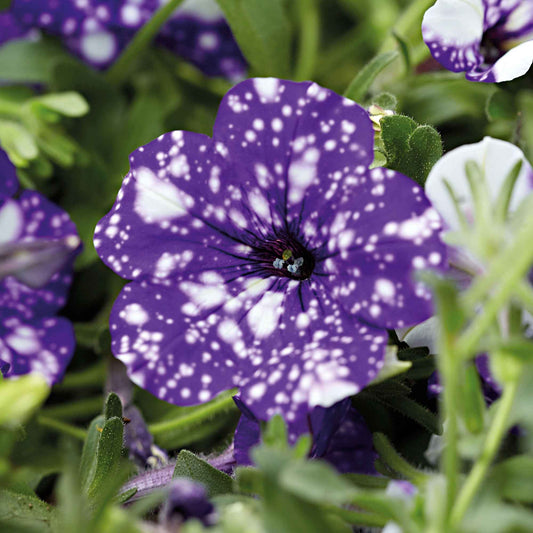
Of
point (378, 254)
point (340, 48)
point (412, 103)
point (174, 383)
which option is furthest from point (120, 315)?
point (340, 48)

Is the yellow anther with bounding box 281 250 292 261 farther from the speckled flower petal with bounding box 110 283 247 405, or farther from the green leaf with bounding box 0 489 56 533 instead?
the green leaf with bounding box 0 489 56 533

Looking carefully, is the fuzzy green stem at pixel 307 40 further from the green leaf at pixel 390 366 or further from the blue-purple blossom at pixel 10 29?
the green leaf at pixel 390 366

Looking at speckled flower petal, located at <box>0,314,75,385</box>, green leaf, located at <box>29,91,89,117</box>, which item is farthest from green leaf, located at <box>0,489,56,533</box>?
green leaf, located at <box>29,91,89,117</box>

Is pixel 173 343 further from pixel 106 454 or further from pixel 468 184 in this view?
pixel 468 184

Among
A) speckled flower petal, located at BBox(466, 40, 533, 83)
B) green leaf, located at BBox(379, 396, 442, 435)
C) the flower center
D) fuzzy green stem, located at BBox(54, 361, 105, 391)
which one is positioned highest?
speckled flower petal, located at BBox(466, 40, 533, 83)

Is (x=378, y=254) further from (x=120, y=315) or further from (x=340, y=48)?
(x=340, y=48)

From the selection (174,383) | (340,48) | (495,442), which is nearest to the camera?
(495,442)
